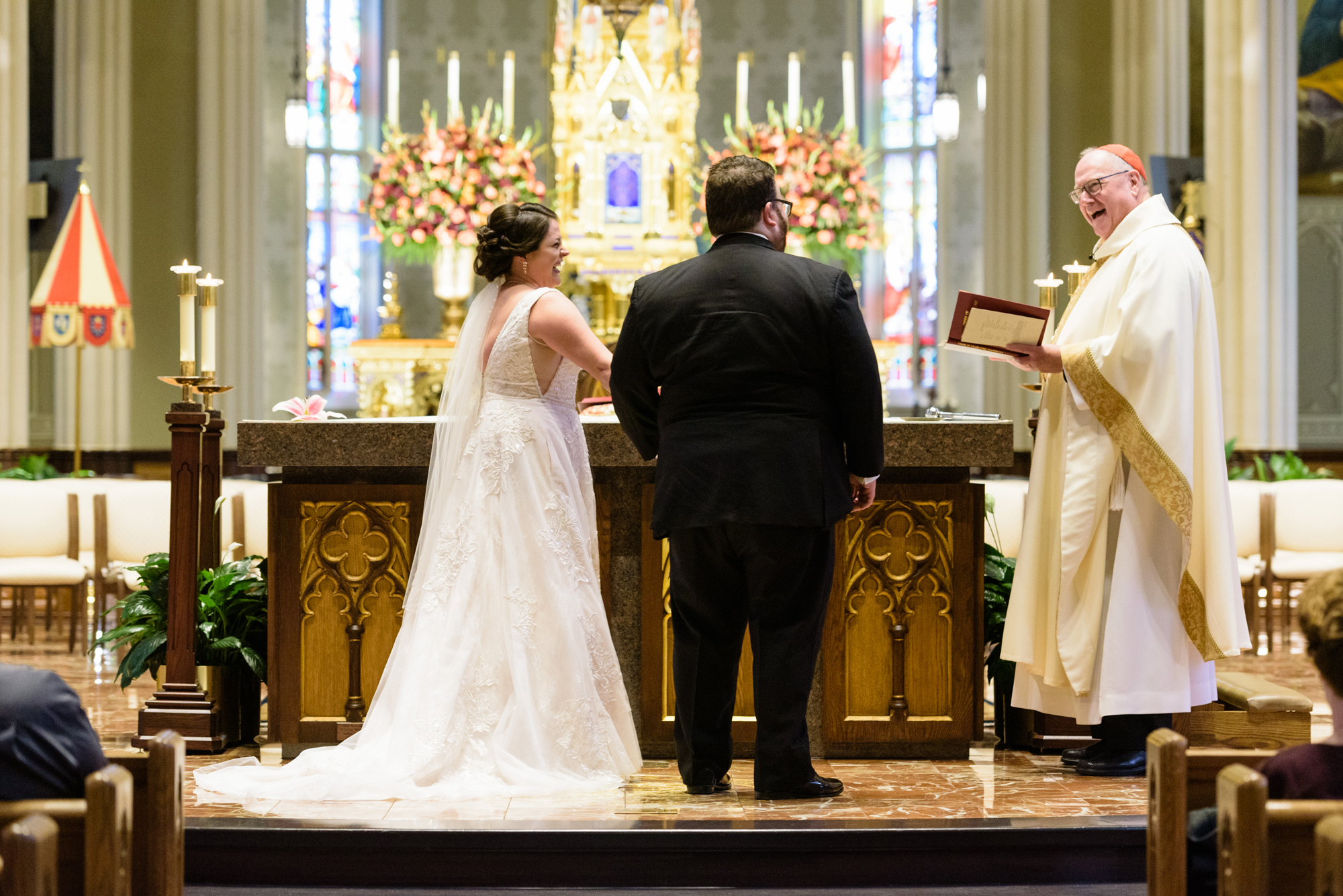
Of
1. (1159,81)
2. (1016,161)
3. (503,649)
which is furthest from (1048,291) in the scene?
(1016,161)

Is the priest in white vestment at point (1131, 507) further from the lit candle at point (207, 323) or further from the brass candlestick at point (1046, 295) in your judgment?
the lit candle at point (207, 323)

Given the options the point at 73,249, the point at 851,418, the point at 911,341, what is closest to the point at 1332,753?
the point at 851,418

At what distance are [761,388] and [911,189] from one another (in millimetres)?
9976

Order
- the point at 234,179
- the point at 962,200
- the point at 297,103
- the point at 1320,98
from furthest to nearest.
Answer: the point at 962,200, the point at 1320,98, the point at 297,103, the point at 234,179

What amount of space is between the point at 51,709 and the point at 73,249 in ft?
26.6

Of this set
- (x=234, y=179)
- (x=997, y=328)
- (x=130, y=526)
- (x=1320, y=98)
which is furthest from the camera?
(x=1320, y=98)

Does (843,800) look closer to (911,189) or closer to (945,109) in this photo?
(945,109)

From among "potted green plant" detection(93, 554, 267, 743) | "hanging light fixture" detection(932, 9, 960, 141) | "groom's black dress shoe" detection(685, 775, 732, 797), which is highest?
"hanging light fixture" detection(932, 9, 960, 141)

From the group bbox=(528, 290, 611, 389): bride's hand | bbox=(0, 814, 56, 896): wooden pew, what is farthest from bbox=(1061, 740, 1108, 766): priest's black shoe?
bbox=(0, 814, 56, 896): wooden pew

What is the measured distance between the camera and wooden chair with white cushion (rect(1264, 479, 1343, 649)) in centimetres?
738

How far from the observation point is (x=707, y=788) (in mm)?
3637

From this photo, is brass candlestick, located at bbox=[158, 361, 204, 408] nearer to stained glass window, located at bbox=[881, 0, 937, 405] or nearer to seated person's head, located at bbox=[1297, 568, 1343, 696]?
seated person's head, located at bbox=[1297, 568, 1343, 696]

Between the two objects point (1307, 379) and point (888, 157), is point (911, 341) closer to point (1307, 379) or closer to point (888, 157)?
point (888, 157)

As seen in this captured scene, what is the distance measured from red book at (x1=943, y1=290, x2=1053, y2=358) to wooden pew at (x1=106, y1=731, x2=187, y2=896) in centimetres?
227
